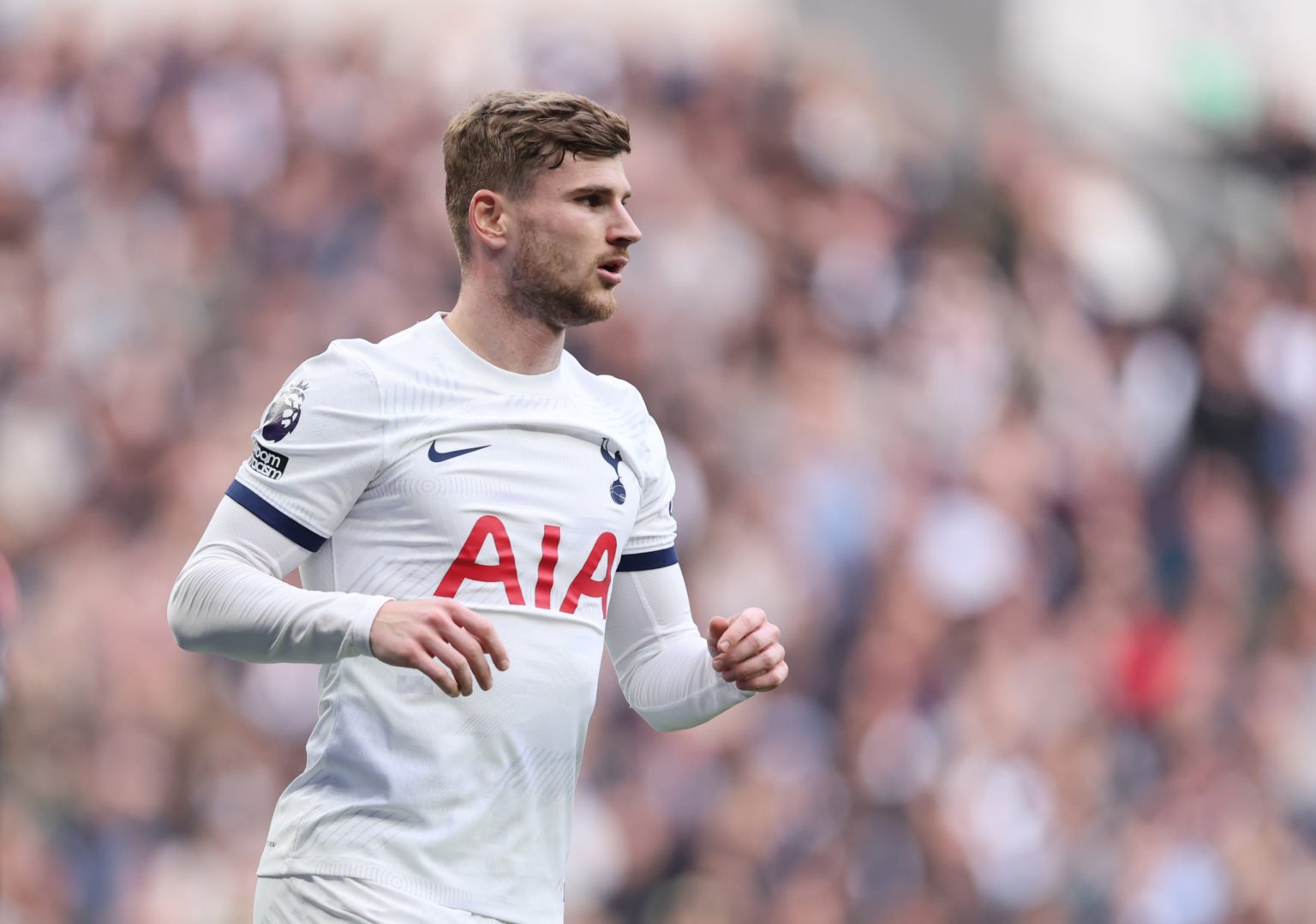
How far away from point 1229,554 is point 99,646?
19.6 ft

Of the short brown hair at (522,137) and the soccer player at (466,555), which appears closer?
the soccer player at (466,555)

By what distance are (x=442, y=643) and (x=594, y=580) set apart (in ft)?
2.09

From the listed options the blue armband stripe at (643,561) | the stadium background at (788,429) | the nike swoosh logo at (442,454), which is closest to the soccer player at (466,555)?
the nike swoosh logo at (442,454)

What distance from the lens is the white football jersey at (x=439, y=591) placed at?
10.5 ft

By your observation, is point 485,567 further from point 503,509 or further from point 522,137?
point 522,137

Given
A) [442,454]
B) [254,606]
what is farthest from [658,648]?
[254,606]

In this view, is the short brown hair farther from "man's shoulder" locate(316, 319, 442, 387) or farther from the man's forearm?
the man's forearm

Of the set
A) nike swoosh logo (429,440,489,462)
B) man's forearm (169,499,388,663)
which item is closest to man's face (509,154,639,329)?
→ nike swoosh logo (429,440,489,462)

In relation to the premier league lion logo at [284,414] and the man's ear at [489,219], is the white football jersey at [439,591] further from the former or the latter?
the man's ear at [489,219]

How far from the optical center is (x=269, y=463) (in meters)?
3.20

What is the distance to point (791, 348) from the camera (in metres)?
10.3

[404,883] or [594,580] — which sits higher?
[594,580]

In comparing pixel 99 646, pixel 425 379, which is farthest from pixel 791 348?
pixel 425 379

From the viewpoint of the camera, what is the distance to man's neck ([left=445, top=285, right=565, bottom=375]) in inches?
137
